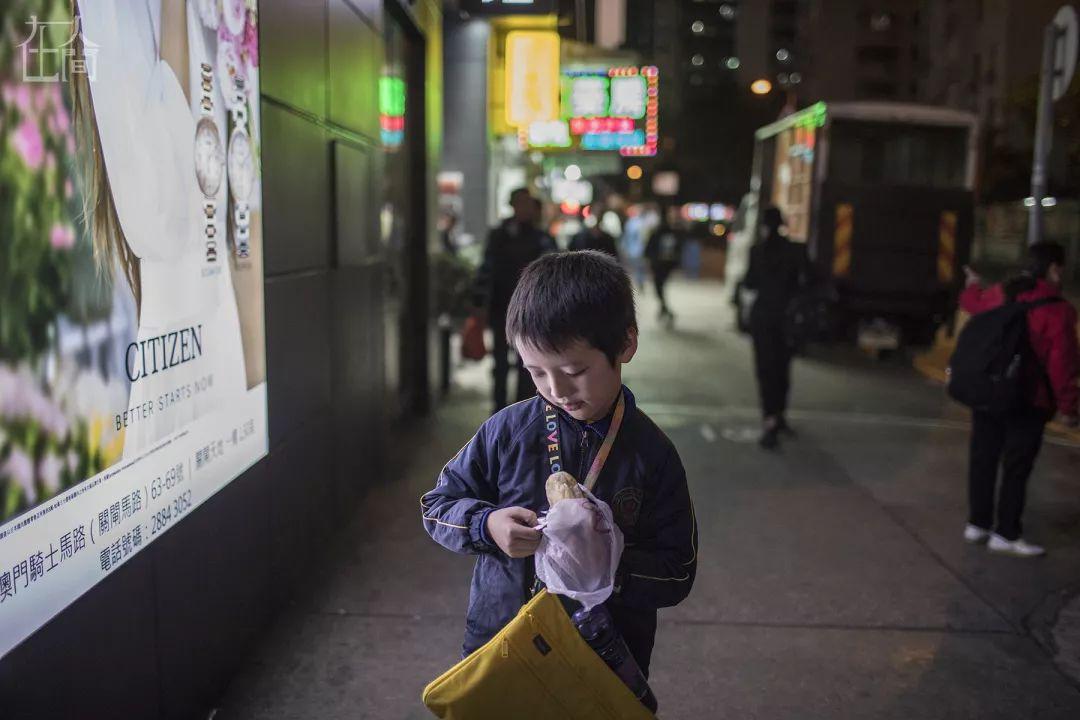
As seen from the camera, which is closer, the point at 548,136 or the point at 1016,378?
the point at 1016,378

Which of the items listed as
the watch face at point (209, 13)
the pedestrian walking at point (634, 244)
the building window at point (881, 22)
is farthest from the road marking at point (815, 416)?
the building window at point (881, 22)

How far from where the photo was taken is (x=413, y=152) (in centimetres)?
882

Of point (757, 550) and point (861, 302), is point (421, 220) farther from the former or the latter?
point (861, 302)

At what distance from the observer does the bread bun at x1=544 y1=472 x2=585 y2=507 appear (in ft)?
6.53

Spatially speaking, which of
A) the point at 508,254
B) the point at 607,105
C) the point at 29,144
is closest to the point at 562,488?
the point at 29,144

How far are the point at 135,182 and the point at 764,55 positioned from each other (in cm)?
10309

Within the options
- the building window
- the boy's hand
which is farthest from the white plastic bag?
the building window

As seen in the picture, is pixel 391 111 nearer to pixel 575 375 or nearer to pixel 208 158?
pixel 208 158

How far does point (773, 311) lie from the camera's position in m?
7.94

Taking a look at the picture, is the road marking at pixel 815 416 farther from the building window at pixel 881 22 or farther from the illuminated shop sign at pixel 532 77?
the building window at pixel 881 22

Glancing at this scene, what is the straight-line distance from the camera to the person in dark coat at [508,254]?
7.89 metres

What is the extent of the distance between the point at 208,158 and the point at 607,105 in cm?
1560

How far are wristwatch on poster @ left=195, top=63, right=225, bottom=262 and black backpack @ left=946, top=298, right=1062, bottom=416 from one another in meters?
3.85

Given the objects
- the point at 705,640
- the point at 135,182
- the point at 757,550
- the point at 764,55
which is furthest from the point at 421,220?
the point at 764,55
